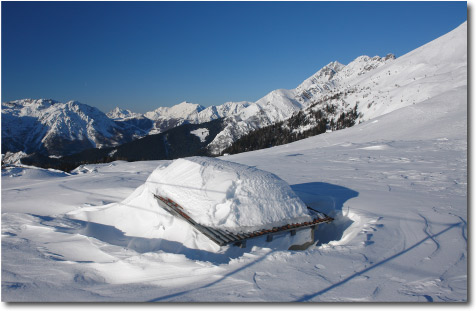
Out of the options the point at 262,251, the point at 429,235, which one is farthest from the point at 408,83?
the point at 262,251

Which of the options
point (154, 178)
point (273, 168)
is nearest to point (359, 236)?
point (154, 178)

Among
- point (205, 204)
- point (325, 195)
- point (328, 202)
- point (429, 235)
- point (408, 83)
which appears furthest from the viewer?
point (408, 83)

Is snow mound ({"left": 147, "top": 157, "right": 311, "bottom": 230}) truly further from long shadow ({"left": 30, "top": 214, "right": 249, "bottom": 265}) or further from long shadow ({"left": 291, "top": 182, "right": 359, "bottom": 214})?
long shadow ({"left": 291, "top": 182, "right": 359, "bottom": 214})

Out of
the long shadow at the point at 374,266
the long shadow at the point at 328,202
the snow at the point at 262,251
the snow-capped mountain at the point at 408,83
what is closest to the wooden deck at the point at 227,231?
the snow at the point at 262,251

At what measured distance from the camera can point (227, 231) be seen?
6281 mm

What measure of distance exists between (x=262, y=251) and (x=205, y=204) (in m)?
1.92

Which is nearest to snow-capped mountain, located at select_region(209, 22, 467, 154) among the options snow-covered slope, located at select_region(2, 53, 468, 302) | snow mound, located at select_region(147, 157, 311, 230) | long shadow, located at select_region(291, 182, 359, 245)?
long shadow, located at select_region(291, 182, 359, 245)

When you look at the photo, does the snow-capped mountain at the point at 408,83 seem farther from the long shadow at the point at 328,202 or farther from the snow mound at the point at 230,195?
the snow mound at the point at 230,195

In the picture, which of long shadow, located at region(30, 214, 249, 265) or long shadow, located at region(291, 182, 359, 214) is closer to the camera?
long shadow, located at region(30, 214, 249, 265)

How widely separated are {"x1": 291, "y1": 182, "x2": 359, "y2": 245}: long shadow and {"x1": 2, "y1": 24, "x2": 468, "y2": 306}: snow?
0.12ft

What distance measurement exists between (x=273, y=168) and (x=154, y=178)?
845 centimetres

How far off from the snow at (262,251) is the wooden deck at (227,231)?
261mm

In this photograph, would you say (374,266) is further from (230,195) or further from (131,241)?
(131,241)

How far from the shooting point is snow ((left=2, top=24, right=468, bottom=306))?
4.35 m
